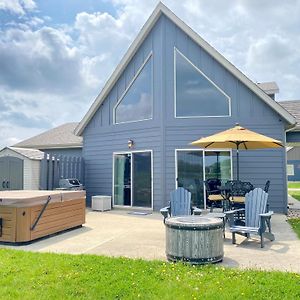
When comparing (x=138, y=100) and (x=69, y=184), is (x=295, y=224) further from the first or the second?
(x=69, y=184)

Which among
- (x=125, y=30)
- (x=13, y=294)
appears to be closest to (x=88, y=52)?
(x=125, y=30)

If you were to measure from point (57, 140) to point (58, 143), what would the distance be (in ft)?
2.58

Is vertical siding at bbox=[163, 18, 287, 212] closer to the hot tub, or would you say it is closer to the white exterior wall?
the hot tub

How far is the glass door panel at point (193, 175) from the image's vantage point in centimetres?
1066

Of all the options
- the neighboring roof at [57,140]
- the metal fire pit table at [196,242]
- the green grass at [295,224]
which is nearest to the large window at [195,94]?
the green grass at [295,224]

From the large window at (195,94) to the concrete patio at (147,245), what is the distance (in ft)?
14.1

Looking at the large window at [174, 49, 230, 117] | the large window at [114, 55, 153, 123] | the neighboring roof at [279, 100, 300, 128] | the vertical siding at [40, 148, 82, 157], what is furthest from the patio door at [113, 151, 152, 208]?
the neighboring roof at [279, 100, 300, 128]

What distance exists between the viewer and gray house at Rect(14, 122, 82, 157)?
16.3m

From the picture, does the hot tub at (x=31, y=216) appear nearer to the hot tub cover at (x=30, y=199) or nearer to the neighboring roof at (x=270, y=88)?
the hot tub cover at (x=30, y=199)

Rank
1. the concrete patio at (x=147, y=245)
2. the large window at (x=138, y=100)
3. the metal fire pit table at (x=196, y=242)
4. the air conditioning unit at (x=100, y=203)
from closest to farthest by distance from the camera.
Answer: the metal fire pit table at (x=196, y=242), the concrete patio at (x=147, y=245), the air conditioning unit at (x=100, y=203), the large window at (x=138, y=100)

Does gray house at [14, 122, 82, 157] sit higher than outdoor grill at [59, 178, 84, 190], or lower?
higher

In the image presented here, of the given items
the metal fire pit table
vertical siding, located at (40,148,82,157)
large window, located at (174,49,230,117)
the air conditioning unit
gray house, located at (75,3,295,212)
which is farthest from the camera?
vertical siding, located at (40,148,82,157)

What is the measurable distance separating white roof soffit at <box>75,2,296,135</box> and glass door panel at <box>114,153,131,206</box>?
236 centimetres

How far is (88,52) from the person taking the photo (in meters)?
12.5
